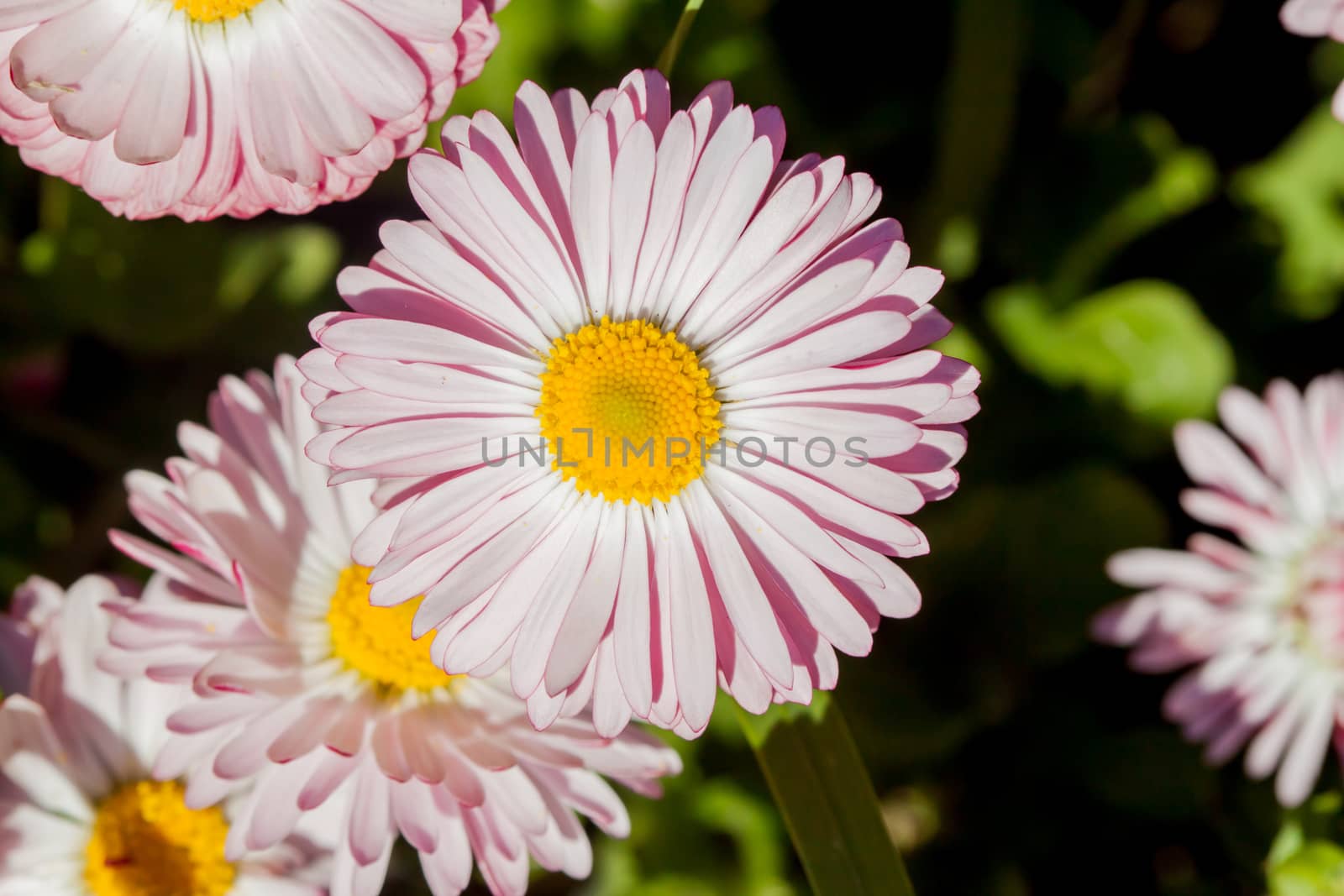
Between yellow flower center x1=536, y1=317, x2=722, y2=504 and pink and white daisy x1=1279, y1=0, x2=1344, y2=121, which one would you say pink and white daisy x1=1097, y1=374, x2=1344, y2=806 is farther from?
yellow flower center x1=536, y1=317, x2=722, y2=504

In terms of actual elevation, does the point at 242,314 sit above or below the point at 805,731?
above

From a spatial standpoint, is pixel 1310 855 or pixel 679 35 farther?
pixel 1310 855

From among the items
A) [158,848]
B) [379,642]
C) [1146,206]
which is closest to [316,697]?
[379,642]

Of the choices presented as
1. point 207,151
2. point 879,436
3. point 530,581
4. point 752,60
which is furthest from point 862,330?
point 752,60

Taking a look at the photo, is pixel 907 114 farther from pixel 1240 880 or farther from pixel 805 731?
pixel 1240 880

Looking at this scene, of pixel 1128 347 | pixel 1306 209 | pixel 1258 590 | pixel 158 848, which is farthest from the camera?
pixel 1306 209

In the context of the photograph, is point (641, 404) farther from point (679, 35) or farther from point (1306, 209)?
point (1306, 209)
